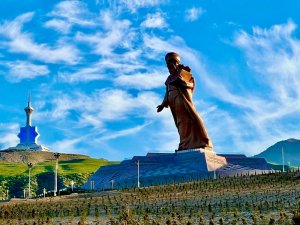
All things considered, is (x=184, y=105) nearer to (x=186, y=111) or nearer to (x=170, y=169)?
(x=186, y=111)

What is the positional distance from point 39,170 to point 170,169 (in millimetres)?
53432

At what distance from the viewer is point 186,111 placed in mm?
52531

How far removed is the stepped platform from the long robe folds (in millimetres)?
1312

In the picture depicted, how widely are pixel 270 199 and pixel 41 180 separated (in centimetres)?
6883

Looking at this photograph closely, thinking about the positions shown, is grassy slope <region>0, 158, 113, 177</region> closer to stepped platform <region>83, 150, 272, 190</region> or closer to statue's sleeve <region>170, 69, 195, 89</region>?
stepped platform <region>83, 150, 272, 190</region>

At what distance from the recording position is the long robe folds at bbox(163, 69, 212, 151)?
5228 cm

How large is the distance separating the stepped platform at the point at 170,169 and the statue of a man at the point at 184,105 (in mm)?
1377

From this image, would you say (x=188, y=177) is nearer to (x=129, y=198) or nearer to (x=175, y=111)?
(x=175, y=111)

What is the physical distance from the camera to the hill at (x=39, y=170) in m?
86.8

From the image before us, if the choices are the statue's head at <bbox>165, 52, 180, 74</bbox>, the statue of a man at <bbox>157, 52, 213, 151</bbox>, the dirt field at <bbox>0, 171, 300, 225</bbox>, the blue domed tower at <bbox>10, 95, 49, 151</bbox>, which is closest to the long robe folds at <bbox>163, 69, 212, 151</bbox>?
the statue of a man at <bbox>157, 52, 213, 151</bbox>

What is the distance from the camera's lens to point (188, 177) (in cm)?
4809

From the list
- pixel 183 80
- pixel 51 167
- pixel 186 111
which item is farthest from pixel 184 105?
pixel 51 167

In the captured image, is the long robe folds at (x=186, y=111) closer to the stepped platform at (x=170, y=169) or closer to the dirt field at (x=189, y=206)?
the stepped platform at (x=170, y=169)

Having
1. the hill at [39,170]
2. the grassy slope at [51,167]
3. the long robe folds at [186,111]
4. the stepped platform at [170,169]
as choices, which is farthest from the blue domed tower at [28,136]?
the long robe folds at [186,111]
